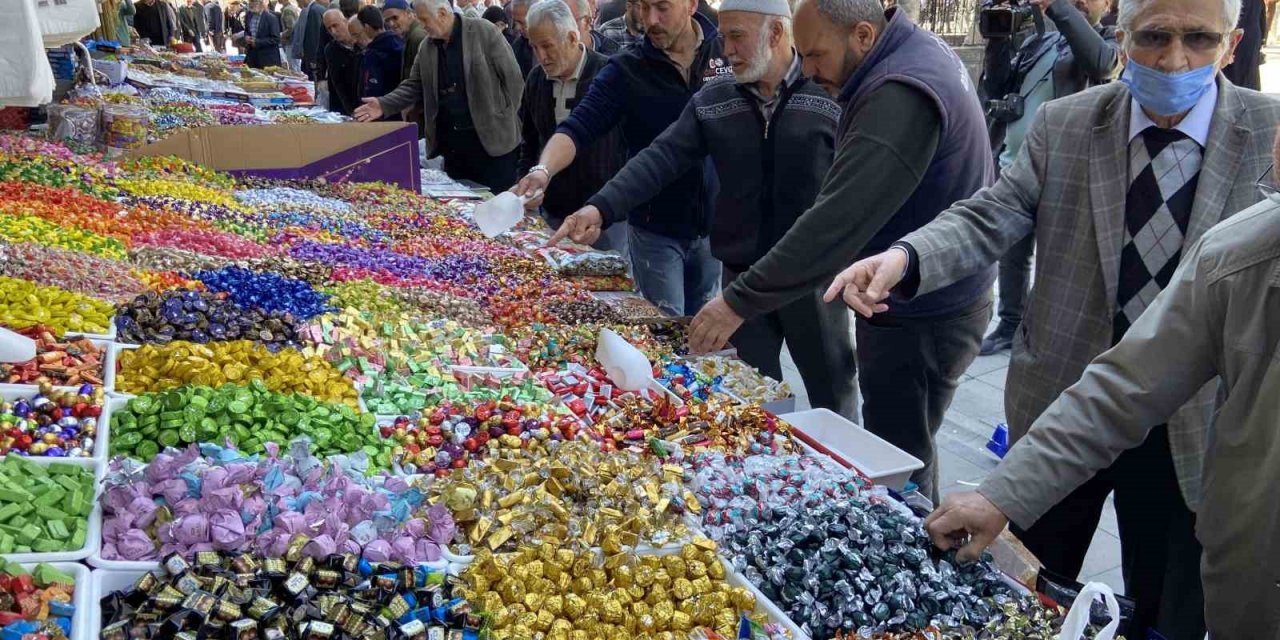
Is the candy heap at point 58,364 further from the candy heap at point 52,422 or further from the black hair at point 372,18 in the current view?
the black hair at point 372,18

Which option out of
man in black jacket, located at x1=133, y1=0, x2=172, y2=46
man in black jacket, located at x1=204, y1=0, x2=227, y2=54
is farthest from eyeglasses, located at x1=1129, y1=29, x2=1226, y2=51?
man in black jacket, located at x1=204, y1=0, x2=227, y2=54

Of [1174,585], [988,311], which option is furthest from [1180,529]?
[988,311]

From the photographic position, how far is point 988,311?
2.59 metres

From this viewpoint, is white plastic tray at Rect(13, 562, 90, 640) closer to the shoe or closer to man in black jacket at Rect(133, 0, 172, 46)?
the shoe

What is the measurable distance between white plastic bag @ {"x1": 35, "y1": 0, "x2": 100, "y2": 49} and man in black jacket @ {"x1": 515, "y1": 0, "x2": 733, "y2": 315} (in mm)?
1466

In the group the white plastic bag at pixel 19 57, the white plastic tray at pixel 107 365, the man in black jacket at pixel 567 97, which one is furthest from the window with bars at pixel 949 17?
the white plastic bag at pixel 19 57

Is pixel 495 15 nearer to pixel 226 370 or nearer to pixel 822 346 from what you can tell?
pixel 822 346

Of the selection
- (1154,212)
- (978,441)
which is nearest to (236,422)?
(1154,212)

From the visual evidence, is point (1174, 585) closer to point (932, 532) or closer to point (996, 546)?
point (996, 546)

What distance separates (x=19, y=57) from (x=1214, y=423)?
213 centimetres

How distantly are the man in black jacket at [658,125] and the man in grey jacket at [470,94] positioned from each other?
1.94m

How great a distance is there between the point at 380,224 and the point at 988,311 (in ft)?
8.35

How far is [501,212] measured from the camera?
3.50 metres

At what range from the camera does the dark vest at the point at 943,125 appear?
7.24 ft
